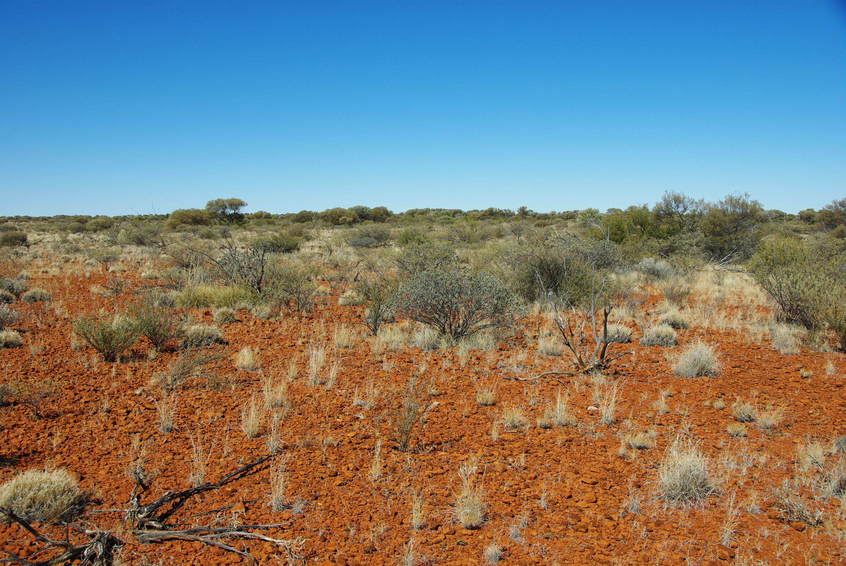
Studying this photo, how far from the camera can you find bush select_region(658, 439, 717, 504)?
12.1 feet

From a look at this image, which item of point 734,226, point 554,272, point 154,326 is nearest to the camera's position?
point 154,326

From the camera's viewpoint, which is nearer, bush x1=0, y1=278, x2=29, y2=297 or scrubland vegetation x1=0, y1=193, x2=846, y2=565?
scrubland vegetation x1=0, y1=193, x2=846, y2=565

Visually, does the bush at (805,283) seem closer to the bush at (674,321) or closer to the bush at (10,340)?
the bush at (674,321)

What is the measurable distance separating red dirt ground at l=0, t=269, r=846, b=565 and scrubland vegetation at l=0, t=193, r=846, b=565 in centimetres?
2

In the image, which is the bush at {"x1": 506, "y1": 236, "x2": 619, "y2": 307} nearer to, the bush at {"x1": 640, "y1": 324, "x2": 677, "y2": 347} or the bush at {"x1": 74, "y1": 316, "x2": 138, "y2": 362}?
the bush at {"x1": 640, "y1": 324, "x2": 677, "y2": 347}

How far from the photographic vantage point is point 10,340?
23.7 feet

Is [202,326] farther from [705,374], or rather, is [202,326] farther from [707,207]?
[707,207]

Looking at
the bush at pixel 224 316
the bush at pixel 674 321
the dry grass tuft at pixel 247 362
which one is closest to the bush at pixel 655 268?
the bush at pixel 674 321

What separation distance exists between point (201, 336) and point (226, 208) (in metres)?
50.3

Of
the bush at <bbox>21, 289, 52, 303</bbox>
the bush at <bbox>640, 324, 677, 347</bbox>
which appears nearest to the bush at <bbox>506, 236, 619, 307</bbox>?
the bush at <bbox>640, 324, 677, 347</bbox>

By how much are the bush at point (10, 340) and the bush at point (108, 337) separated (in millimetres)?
988

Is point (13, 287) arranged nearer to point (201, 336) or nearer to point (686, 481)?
point (201, 336)

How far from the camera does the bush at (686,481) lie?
3703mm

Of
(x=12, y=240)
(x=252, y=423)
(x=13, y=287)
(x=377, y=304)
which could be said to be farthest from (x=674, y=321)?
(x=12, y=240)
